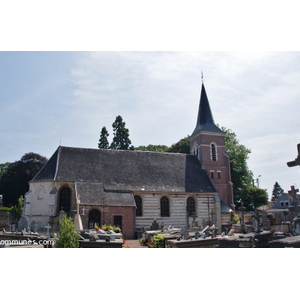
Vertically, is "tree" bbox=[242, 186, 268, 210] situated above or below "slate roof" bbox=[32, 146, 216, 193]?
below

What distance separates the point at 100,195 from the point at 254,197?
27.7 metres

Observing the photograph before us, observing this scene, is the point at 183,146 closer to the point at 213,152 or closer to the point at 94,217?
the point at 213,152

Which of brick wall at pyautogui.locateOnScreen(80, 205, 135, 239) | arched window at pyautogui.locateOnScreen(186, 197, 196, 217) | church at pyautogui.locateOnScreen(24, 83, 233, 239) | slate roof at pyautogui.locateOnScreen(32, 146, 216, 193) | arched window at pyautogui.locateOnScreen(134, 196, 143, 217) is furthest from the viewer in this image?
arched window at pyautogui.locateOnScreen(186, 197, 196, 217)

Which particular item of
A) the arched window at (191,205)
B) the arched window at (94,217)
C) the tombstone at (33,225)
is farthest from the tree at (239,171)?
the tombstone at (33,225)

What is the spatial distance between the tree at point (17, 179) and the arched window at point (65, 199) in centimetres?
1644

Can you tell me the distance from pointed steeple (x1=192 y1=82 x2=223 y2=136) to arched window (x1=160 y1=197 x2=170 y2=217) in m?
9.83

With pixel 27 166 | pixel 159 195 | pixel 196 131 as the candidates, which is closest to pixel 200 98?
pixel 196 131

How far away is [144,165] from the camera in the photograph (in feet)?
98.3

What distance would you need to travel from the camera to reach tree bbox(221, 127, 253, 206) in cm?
4375

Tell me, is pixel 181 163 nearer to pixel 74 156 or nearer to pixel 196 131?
pixel 196 131

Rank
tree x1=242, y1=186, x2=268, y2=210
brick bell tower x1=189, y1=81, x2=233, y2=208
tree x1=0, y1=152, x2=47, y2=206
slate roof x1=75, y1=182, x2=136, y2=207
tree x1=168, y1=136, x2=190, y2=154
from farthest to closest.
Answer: tree x1=168, y1=136, x2=190, y2=154 < tree x1=242, y1=186, x2=268, y2=210 < tree x1=0, y1=152, x2=47, y2=206 < brick bell tower x1=189, y1=81, x2=233, y2=208 < slate roof x1=75, y1=182, x2=136, y2=207

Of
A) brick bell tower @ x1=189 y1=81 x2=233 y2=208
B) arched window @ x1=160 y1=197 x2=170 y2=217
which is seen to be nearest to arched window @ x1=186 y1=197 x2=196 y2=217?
arched window @ x1=160 y1=197 x2=170 y2=217

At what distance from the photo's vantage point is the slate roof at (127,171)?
26203mm

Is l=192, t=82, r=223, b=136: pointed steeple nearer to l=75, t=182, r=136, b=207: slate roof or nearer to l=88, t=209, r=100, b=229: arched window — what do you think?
l=75, t=182, r=136, b=207: slate roof
